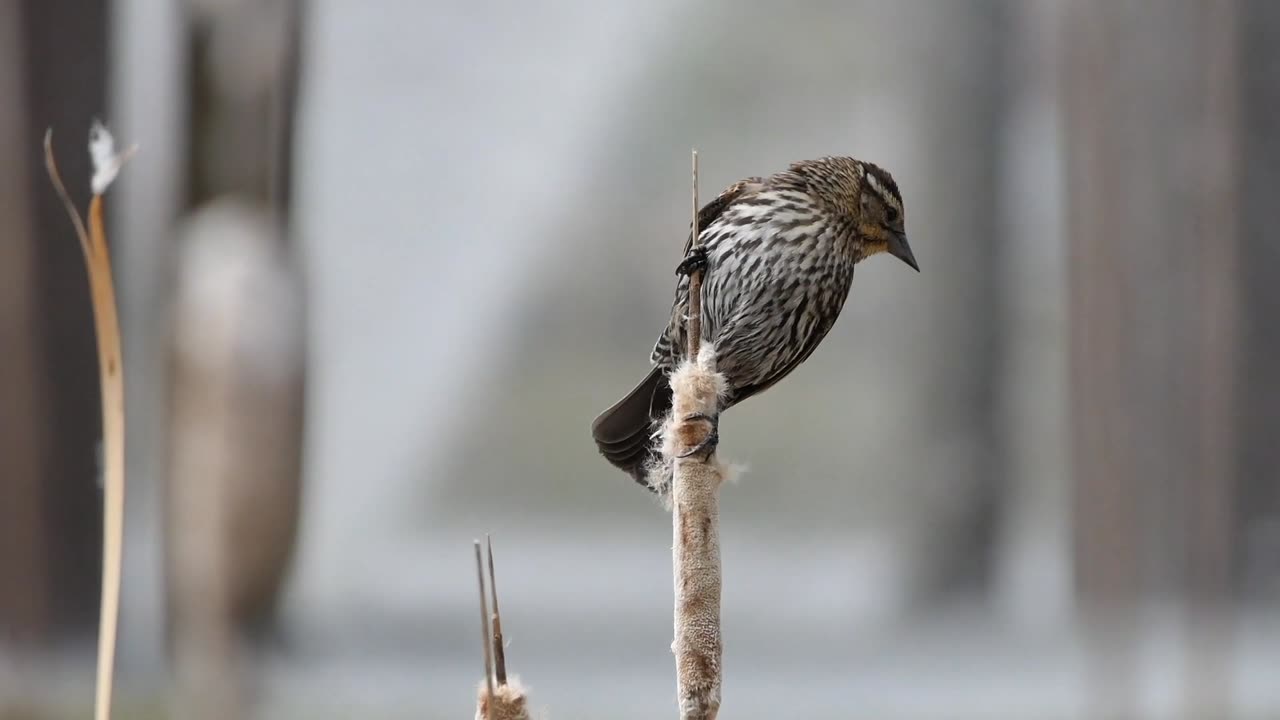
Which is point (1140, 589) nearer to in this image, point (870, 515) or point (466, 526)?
point (870, 515)

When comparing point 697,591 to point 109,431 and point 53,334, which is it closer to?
point 109,431

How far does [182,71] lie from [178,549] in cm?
91

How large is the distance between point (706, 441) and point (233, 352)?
125 centimetres

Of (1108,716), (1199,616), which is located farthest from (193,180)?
(1199,616)

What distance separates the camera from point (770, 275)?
805 mm

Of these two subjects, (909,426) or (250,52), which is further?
(909,426)

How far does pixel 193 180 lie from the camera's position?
193cm

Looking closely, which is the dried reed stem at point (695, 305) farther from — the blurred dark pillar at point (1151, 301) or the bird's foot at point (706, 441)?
the blurred dark pillar at point (1151, 301)

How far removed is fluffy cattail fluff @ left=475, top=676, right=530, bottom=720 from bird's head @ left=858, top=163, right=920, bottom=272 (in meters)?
0.33

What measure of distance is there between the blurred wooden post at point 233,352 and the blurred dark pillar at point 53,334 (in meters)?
0.68

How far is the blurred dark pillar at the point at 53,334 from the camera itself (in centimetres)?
255

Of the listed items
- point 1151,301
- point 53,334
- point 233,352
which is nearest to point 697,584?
point 233,352

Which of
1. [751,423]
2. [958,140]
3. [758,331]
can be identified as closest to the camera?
[758,331]

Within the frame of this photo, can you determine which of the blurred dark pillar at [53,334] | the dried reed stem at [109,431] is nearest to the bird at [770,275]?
the dried reed stem at [109,431]
